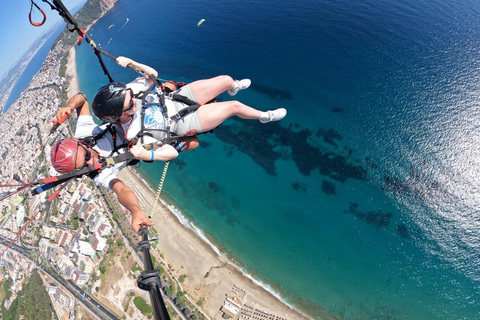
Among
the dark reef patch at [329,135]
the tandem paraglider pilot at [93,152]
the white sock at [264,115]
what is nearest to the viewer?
the tandem paraglider pilot at [93,152]

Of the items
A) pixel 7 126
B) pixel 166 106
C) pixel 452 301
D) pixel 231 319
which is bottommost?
pixel 7 126

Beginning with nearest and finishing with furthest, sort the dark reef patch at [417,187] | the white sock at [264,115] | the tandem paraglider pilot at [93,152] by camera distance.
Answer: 1. the tandem paraglider pilot at [93,152]
2. the white sock at [264,115]
3. the dark reef patch at [417,187]

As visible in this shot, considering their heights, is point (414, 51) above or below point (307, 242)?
above

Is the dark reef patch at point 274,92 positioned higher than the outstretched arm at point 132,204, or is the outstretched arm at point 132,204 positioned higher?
the outstretched arm at point 132,204

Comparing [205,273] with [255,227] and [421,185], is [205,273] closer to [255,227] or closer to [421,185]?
[255,227]

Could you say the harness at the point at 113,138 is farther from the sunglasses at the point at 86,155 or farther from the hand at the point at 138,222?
the hand at the point at 138,222

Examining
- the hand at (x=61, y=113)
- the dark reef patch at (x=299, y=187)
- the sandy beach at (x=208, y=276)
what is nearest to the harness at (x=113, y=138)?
the hand at (x=61, y=113)

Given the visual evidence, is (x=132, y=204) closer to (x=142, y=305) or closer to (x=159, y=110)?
(x=159, y=110)

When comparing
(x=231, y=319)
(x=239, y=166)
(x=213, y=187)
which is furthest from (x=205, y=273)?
(x=239, y=166)
